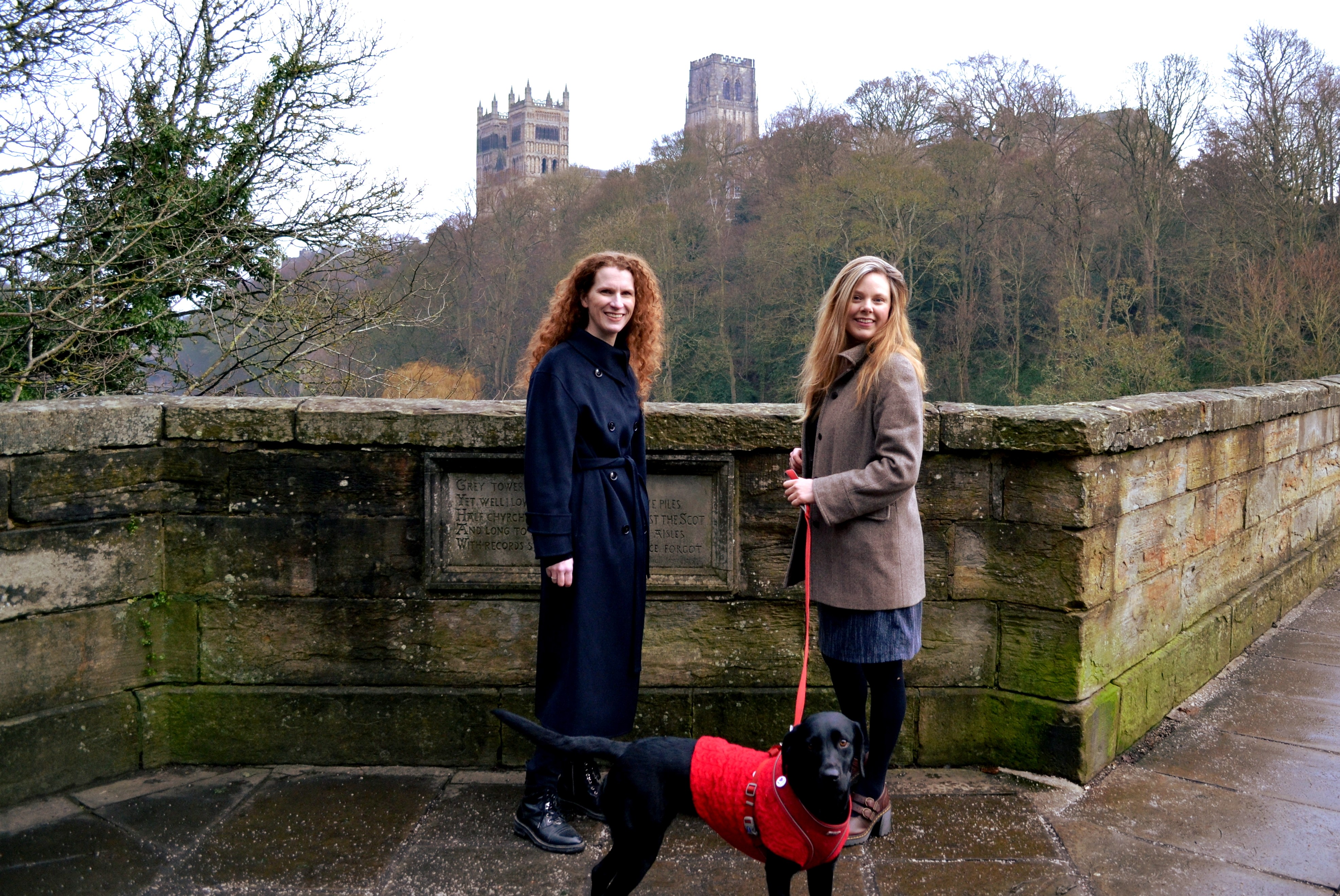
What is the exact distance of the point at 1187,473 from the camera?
4.44 meters

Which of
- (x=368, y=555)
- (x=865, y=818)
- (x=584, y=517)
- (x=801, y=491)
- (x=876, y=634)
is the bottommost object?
(x=865, y=818)

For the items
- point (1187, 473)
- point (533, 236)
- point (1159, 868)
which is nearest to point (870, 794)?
point (1159, 868)

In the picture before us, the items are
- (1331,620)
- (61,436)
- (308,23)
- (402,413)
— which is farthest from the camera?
(308,23)

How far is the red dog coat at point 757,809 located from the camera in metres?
2.34

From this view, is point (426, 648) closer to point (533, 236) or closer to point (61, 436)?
point (61, 436)

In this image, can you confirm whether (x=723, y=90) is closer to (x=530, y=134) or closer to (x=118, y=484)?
(x=530, y=134)

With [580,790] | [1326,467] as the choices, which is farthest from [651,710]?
[1326,467]

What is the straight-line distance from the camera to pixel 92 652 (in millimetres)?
3545

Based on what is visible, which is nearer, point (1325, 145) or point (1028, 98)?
point (1325, 145)

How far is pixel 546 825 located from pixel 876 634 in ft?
3.83

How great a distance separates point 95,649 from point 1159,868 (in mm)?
3499

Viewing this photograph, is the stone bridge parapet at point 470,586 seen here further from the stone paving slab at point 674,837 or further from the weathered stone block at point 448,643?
the stone paving slab at point 674,837

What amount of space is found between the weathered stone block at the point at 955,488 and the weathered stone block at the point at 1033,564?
0.19ft

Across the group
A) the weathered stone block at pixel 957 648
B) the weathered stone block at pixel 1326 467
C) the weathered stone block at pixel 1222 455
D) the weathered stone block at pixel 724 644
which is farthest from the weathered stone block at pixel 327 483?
the weathered stone block at pixel 1326 467
